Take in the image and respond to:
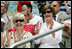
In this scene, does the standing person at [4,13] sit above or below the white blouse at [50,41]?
above

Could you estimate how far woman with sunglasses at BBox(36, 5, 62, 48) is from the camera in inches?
168

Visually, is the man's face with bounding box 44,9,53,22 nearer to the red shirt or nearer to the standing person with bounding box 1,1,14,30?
the red shirt

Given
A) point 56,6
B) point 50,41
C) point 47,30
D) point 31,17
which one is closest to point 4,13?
point 31,17

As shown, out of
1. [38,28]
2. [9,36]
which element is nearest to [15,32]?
[9,36]

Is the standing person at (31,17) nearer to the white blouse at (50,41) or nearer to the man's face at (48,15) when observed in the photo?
the man's face at (48,15)

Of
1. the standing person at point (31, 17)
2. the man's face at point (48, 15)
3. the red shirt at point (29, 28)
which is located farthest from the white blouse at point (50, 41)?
the standing person at point (31, 17)

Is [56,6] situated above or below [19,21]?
above

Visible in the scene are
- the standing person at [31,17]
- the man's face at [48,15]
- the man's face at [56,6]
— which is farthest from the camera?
the standing person at [31,17]

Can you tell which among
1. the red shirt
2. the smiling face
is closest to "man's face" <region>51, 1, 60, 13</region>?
the red shirt

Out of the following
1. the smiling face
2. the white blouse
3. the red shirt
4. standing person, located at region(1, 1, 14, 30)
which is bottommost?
the white blouse

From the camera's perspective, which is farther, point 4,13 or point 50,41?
point 4,13

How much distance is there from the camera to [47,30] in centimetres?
438

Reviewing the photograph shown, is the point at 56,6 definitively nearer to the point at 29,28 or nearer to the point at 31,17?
the point at 31,17

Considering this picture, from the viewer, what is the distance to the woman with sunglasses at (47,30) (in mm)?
4258
